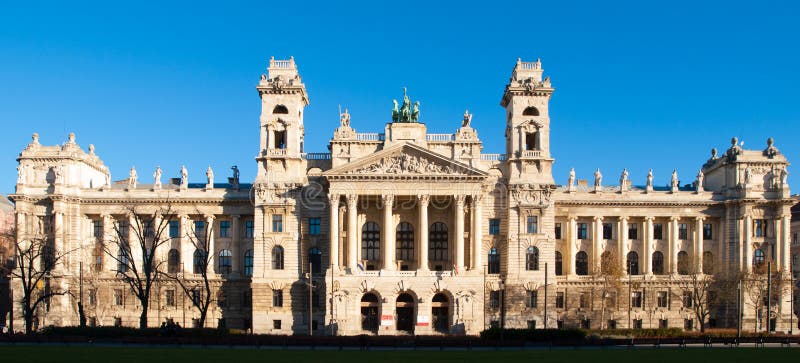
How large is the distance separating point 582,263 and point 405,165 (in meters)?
25.4

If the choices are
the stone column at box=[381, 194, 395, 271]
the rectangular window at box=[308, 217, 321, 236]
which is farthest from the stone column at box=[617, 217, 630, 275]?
the rectangular window at box=[308, 217, 321, 236]

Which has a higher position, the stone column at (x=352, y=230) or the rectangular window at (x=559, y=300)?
the stone column at (x=352, y=230)

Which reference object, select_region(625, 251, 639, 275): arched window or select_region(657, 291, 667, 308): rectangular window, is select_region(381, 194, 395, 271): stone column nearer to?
select_region(625, 251, 639, 275): arched window

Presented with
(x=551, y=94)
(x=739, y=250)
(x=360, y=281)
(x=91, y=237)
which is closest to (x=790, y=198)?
(x=739, y=250)

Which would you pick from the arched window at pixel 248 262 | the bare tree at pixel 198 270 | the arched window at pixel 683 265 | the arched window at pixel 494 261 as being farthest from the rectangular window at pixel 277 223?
the arched window at pixel 683 265

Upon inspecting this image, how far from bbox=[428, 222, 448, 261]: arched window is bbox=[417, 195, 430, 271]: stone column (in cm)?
482

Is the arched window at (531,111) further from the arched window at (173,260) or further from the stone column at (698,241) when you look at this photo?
the arched window at (173,260)

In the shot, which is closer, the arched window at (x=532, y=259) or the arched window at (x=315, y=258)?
the arched window at (x=532, y=259)

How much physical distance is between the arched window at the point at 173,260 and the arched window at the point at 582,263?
46556mm

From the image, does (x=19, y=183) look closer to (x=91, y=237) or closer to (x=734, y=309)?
(x=91, y=237)

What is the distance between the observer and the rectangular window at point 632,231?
87.6m

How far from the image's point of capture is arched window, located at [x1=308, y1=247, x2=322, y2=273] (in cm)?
8254

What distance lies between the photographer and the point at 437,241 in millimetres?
83188

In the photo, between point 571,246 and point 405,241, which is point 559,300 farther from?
point 405,241
